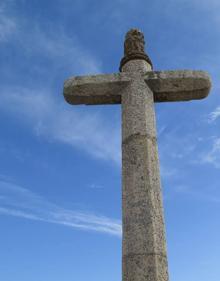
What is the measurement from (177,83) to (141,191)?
7.15 ft

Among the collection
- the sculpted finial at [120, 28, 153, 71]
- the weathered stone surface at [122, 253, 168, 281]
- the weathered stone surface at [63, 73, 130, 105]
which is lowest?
the weathered stone surface at [122, 253, 168, 281]

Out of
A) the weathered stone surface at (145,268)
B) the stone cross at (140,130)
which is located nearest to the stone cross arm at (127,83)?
the stone cross at (140,130)

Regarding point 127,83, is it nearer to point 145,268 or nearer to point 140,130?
point 140,130

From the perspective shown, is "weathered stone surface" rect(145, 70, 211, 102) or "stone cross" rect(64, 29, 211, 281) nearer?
"stone cross" rect(64, 29, 211, 281)

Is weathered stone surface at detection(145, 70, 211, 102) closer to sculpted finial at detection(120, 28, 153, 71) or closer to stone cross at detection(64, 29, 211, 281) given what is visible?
stone cross at detection(64, 29, 211, 281)

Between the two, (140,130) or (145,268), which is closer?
(145,268)

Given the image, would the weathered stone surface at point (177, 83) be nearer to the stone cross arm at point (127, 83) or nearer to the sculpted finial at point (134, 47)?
the stone cross arm at point (127, 83)

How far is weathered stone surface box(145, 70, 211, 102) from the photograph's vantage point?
21.1ft

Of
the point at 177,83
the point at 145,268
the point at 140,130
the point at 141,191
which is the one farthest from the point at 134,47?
the point at 145,268

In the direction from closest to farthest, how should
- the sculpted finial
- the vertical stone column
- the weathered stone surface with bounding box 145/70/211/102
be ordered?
the vertical stone column → the weathered stone surface with bounding box 145/70/211/102 → the sculpted finial

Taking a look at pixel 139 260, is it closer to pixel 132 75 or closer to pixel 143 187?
pixel 143 187

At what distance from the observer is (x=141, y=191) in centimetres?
544

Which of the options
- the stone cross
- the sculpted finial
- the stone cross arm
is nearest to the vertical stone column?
the stone cross

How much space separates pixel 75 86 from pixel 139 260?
3.19 metres
